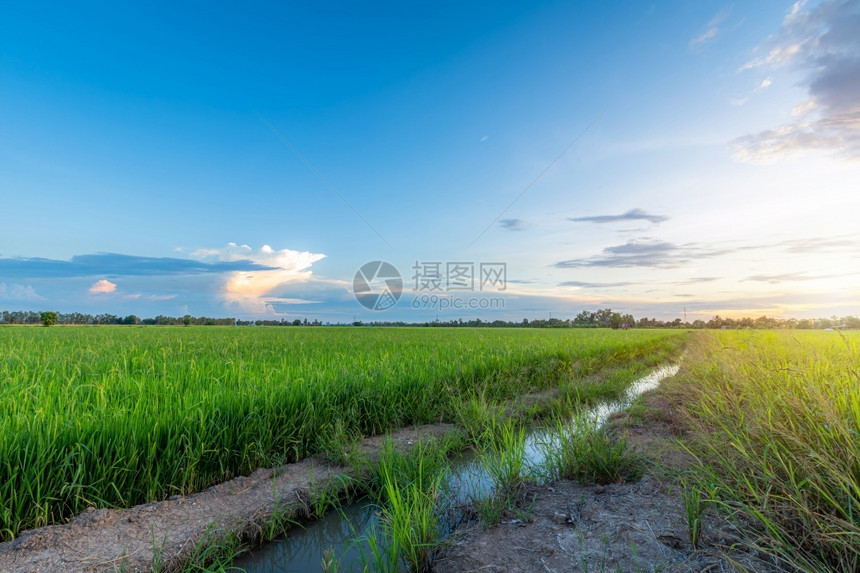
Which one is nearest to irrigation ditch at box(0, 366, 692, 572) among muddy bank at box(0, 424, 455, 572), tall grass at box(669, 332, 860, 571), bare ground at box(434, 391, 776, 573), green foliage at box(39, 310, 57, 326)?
muddy bank at box(0, 424, 455, 572)

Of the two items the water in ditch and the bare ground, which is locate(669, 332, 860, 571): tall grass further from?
the water in ditch

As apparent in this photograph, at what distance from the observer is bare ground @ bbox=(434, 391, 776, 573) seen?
2166mm

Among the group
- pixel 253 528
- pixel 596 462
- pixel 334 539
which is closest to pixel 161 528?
pixel 253 528

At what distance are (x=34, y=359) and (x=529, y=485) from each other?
802cm

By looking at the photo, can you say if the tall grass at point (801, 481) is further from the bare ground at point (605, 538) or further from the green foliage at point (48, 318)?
the green foliage at point (48, 318)

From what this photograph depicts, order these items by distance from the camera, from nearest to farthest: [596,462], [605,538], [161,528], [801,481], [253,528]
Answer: [801,481] → [605,538] → [161,528] → [253,528] → [596,462]

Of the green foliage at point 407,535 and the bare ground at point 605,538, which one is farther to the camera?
the green foliage at point 407,535

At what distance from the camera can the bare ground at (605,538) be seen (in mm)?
2166

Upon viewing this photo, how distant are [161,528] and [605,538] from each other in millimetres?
2910

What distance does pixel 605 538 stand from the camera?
239 centimetres

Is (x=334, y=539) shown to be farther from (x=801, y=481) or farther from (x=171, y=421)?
(x=801, y=481)

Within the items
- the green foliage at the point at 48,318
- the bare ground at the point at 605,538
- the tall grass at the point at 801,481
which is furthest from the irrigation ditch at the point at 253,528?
the green foliage at the point at 48,318

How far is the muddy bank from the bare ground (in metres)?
1.45

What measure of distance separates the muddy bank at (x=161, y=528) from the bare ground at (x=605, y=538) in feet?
4.77
